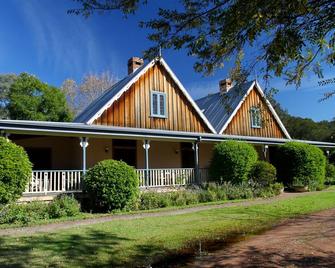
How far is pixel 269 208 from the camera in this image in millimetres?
15023

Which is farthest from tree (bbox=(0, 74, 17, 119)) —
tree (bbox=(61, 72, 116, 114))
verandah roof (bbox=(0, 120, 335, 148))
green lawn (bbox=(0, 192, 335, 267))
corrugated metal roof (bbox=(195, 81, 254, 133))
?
green lawn (bbox=(0, 192, 335, 267))

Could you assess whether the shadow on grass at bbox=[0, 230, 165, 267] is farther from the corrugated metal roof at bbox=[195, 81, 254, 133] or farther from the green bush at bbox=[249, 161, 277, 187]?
the corrugated metal roof at bbox=[195, 81, 254, 133]

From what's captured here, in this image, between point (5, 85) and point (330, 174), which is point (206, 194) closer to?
point (330, 174)

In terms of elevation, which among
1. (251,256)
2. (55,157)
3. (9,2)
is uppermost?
(9,2)

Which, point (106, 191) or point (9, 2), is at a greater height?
point (9, 2)

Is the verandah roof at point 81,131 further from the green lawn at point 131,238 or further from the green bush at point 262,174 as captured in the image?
the green lawn at point 131,238

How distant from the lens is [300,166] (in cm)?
2305

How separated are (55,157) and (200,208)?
904 centimetres

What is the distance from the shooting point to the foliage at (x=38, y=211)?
483 inches

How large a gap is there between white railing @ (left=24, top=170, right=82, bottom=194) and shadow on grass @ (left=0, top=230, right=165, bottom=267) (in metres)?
5.77

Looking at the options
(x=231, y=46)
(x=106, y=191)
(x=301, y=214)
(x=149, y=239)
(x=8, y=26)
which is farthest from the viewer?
(x=8, y=26)

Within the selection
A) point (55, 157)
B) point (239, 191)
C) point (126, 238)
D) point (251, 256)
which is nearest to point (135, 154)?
point (55, 157)

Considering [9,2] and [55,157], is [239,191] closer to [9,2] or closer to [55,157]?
[55,157]

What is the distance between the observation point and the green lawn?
7828 millimetres
